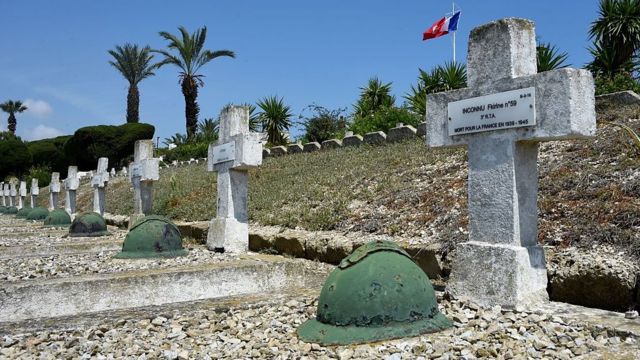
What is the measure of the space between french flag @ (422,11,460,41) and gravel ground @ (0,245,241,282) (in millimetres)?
15800

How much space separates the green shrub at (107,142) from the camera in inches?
1554

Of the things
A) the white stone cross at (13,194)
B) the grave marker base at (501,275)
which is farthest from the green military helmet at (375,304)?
the white stone cross at (13,194)

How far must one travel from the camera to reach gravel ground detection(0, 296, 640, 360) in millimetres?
3080

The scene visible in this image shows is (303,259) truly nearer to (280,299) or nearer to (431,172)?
(280,299)

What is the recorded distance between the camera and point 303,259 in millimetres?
7371

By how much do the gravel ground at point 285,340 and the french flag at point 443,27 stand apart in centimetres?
1785

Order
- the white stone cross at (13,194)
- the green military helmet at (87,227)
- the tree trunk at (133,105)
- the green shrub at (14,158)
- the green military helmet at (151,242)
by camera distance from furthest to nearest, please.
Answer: the green shrub at (14,158) → the tree trunk at (133,105) → the white stone cross at (13,194) → the green military helmet at (87,227) → the green military helmet at (151,242)

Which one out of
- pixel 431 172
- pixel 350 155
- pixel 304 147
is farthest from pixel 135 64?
pixel 431 172

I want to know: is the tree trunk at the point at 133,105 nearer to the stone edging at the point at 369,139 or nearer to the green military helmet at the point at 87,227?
the stone edging at the point at 369,139

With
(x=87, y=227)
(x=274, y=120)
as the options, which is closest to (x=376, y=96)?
(x=274, y=120)

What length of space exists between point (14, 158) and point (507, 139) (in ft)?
171

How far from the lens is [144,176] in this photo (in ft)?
38.5

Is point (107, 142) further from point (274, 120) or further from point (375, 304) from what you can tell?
point (375, 304)

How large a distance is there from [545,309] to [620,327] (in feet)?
2.12
